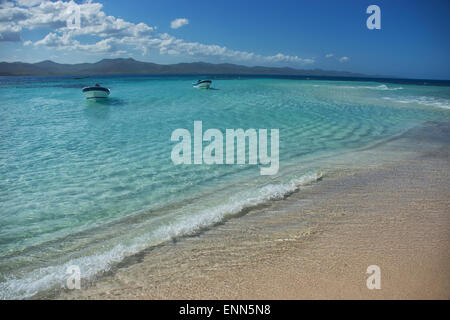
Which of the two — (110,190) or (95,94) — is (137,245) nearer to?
(110,190)

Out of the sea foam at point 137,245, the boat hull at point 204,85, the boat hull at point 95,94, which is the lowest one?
the sea foam at point 137,245

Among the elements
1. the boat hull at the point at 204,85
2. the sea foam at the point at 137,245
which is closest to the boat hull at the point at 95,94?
the boat hull at the point at 204,85

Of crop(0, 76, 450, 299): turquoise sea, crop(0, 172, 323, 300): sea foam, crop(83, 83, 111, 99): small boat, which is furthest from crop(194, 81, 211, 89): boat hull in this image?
crop(0, 172, 323, 300): sea foam

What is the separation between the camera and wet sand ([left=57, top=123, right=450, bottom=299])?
2.89m

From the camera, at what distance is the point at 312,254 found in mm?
3490

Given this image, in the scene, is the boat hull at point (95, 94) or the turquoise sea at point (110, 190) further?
the boat hull at point (95, 94)

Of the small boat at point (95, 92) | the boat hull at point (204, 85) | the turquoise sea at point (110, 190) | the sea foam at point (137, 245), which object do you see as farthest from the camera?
the boat hull at point (204, 85)

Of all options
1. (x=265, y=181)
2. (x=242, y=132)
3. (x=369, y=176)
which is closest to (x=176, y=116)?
(x=242, y=132)

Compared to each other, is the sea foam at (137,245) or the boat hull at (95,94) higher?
the boat hull at (95,94)

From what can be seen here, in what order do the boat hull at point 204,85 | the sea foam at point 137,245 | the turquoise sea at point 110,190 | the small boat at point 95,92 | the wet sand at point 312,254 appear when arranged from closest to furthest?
the wet sand at point 312,254
the sea foam at point 137,245
the turquoise sea at point 110,190
the small boat at point 95,92
the boat hull at point 204,85

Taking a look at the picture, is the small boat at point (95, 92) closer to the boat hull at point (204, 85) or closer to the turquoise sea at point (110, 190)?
the turquoise sea at point (110, 190)

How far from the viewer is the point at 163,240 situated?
400 cm

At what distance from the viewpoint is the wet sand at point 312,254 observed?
2.89 meters

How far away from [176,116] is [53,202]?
11.0 m
